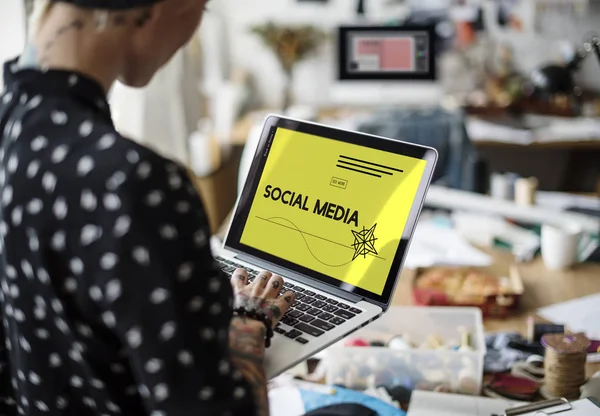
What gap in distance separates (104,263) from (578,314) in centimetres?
129

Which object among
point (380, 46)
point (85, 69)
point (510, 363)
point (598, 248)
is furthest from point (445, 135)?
point (85, 69)

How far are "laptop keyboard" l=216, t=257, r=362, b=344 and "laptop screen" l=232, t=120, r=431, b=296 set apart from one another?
0.15ft

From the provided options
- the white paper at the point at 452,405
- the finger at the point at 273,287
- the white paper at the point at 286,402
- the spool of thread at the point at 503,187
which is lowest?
the white paper at the point at 286,402

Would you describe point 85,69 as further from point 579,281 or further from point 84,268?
point 579,281

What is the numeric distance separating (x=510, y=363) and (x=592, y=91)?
3.07 meters

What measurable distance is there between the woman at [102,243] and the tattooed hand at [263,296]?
0.20 m

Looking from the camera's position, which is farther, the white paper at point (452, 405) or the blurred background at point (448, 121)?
the blurred background at point (448, 121)

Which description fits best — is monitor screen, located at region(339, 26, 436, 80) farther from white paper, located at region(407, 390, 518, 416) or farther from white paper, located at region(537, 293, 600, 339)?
white paper, located at region(407, 390, 518, 416)

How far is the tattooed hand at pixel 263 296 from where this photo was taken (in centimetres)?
102

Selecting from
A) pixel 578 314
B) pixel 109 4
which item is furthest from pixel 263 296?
pixel 578 314

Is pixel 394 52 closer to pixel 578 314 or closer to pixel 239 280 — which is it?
pixel 578 314

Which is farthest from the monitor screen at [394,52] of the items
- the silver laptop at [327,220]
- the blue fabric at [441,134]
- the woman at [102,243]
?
the woman at [102,243]

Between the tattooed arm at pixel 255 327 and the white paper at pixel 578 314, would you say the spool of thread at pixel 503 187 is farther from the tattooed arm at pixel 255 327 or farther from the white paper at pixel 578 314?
the tattooed arm at pixel 255 327

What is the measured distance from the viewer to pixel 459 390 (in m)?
1.35
